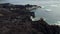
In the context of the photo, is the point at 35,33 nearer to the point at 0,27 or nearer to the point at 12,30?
the point at 12,30

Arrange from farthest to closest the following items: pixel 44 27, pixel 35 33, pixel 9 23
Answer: pixel 9 23, pixel 44 27, pixel 35 33

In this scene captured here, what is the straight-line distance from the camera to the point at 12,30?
1492cm

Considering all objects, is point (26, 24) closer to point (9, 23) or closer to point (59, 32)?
point (9, 23)

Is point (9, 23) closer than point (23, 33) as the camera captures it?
No

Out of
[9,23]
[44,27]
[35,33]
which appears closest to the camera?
[35,33]

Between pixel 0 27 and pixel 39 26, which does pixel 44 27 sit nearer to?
pixel 39 26

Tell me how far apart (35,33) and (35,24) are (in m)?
2.21

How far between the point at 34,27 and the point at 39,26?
44cm

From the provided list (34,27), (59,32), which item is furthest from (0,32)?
(59,32)

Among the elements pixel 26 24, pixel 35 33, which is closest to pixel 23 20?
pixel 26 24

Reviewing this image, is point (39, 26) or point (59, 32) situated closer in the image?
point (59, 32)

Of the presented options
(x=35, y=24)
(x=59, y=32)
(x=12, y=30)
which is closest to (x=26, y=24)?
(x=35, y=24)

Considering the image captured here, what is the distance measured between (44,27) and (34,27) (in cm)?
86

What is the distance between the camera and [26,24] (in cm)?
1662
